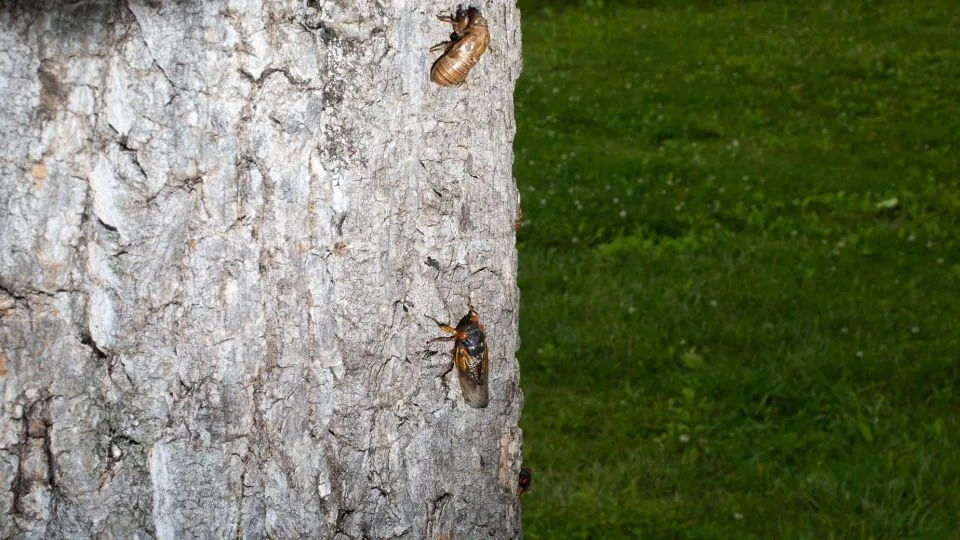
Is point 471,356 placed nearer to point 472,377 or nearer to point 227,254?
point 472,377

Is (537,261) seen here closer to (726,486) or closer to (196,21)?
(726,486)

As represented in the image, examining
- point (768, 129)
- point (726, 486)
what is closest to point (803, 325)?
point (726, 486)

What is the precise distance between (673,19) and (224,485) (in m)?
11.3

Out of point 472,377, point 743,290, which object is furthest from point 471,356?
point 743,290

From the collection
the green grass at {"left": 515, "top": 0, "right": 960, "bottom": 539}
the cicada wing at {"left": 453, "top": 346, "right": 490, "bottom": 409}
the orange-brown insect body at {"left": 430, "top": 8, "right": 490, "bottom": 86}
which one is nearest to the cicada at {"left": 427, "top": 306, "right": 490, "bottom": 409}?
the cicada wing at {"left": 453, "top": 346, "right": 490, "bottom": 409}

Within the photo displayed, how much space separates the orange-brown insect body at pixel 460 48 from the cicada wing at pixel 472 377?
0.48 metres

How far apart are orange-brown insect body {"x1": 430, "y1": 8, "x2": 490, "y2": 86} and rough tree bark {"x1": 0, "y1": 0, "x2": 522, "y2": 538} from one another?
0.08ft

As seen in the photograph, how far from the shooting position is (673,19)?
12.6m

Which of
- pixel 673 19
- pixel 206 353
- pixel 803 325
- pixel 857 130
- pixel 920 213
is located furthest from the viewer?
pixel 673 19

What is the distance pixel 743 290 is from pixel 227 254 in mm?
4896

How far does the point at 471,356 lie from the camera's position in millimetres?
2098

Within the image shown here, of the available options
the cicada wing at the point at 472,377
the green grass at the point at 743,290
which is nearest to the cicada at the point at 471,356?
the cicada wing at the point at 472,377

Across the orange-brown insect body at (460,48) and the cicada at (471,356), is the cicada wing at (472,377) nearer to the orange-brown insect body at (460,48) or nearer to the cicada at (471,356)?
the cicada at (471,356)

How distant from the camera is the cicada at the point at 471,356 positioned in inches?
82.5
